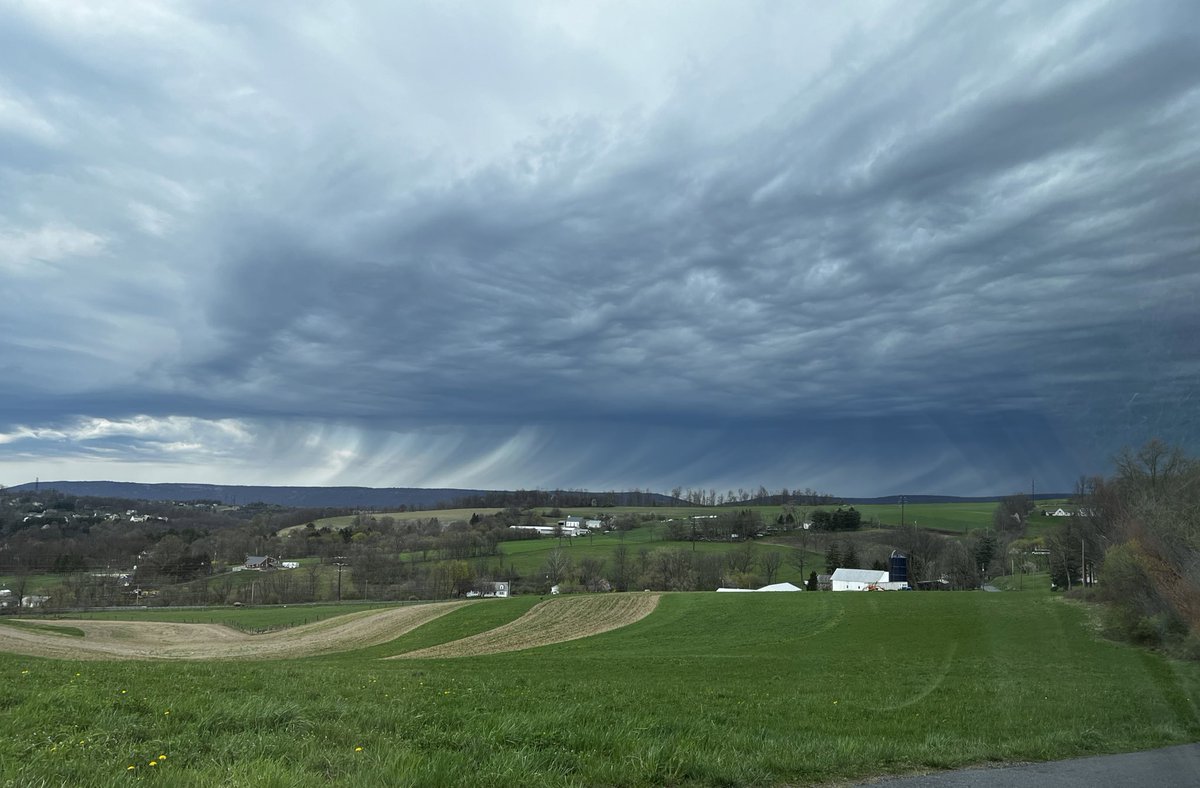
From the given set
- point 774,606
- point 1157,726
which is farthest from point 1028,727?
point 774,606

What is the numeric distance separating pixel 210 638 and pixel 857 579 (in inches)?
3019

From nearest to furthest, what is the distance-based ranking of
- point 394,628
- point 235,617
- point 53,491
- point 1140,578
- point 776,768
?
point 776,768, point 1140,578, point 394,628, point 235,617, point 53,491

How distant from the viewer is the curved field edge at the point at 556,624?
49688 millimetres

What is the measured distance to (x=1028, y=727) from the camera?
11961 millimetres

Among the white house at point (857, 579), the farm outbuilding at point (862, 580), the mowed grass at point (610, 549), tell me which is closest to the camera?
the farm outbuilding at point (862, 580)

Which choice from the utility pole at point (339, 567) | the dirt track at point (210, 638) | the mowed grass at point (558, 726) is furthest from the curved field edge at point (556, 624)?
the utility pole at point (339, 567)

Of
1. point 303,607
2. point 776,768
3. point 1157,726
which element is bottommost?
point 303,607

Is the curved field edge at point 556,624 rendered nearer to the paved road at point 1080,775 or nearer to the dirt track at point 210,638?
the dirt track at point 210,638

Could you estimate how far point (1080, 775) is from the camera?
28.2 ft

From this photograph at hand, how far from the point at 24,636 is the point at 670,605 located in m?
47.6

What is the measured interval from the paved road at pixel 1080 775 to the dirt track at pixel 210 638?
4082 centimetres

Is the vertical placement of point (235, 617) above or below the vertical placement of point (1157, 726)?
below

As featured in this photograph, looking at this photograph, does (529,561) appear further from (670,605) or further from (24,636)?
(24,636)

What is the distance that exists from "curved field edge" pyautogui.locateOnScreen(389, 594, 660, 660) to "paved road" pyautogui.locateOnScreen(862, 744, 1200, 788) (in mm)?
37888
